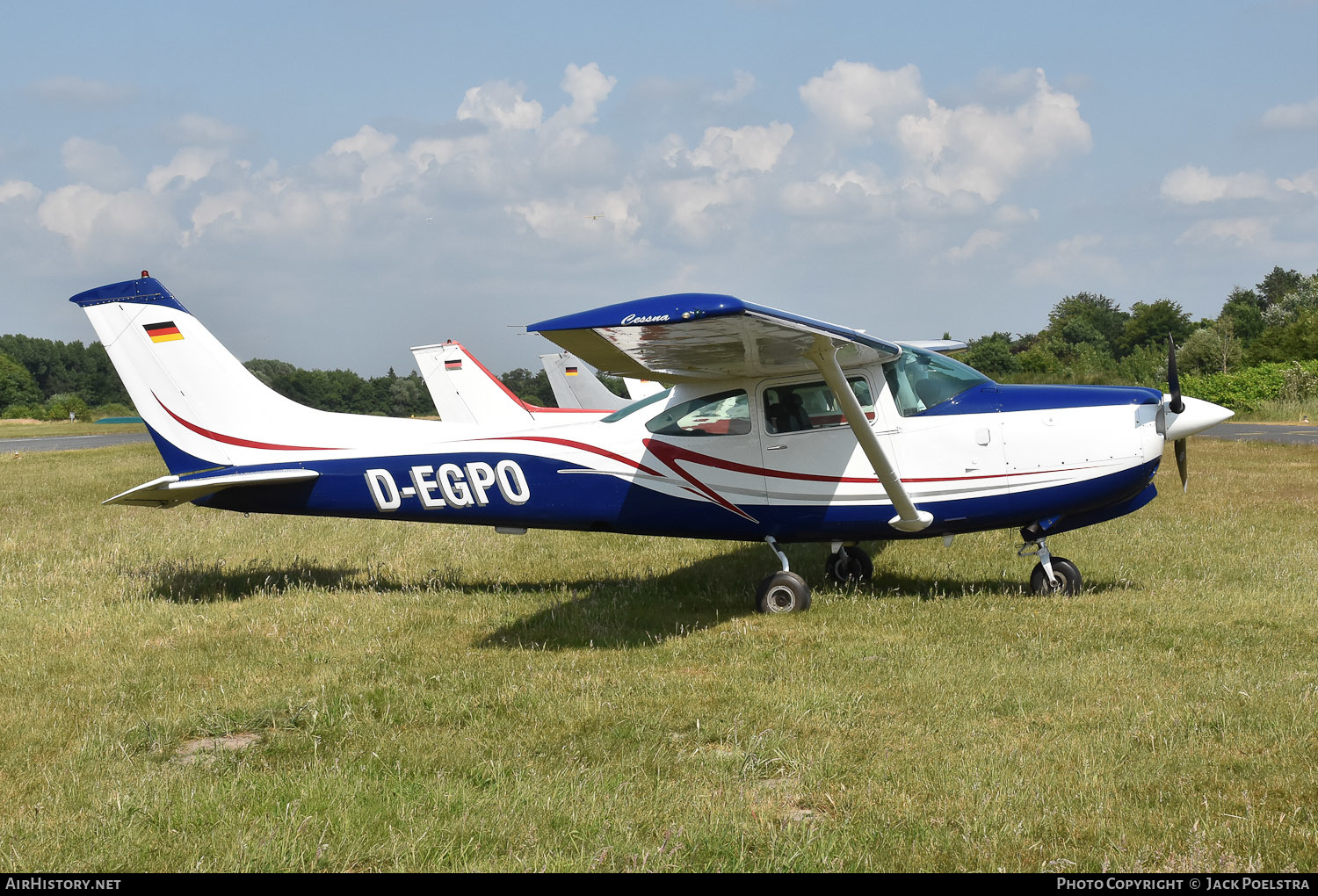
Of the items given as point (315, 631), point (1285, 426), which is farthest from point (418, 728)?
point (1285, 426)

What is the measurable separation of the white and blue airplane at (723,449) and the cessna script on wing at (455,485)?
0.05 feet

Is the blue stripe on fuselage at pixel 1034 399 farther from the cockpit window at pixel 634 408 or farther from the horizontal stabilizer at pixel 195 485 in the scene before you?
the horizontal stabilizer at pixel 195 485

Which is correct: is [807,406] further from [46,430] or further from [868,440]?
[46,430]

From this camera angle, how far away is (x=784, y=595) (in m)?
7.87

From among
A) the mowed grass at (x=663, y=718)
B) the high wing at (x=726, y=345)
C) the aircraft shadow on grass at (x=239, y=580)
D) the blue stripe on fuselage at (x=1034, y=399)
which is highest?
the high wing at (x=726, y=345)

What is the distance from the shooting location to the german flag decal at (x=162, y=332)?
890 centimetres

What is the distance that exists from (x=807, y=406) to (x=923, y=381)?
1.00 meters

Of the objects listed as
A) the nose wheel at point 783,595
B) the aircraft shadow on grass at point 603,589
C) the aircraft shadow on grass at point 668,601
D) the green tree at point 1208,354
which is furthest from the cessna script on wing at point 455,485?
the green tree at point 1208,354

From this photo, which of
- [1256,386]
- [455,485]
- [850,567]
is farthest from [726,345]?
[1256,386]

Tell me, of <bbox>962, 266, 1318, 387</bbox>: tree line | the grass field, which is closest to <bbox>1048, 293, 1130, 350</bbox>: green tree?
<bbox>962, 266, 1318, 387</bbox>: tree line

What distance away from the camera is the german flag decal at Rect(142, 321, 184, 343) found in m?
8.90

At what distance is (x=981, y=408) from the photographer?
7.85m

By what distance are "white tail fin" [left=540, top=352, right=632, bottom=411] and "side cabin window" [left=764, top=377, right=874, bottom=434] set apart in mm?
18693
